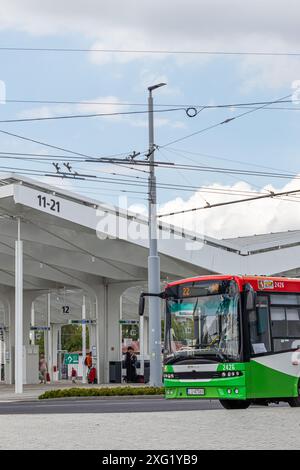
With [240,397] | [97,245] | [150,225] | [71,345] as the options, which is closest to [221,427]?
[240,397]

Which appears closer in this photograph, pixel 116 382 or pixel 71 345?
pixel 116 382

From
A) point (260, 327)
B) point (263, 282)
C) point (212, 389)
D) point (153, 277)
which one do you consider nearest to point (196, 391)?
point (212, 389)

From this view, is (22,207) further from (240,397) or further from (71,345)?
(71,345)

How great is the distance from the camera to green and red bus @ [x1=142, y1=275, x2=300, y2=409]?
823 inches

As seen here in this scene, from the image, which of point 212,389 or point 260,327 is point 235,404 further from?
point 260,327

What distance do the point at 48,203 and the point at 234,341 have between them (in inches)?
655

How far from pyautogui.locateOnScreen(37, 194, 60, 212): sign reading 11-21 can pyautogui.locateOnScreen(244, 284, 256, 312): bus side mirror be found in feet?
53.6

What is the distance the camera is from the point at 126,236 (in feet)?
129

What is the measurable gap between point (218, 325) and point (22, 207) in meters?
16.6

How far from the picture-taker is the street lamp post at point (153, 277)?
3403 cm

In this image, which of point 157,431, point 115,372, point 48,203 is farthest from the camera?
point 115,372

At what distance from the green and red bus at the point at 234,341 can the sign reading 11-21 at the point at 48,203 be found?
14.5m

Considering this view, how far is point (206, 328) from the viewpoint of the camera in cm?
2117

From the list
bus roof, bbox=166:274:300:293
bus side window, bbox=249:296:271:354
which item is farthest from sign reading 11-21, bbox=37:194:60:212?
bus side window, bbox=249:296:271:354
